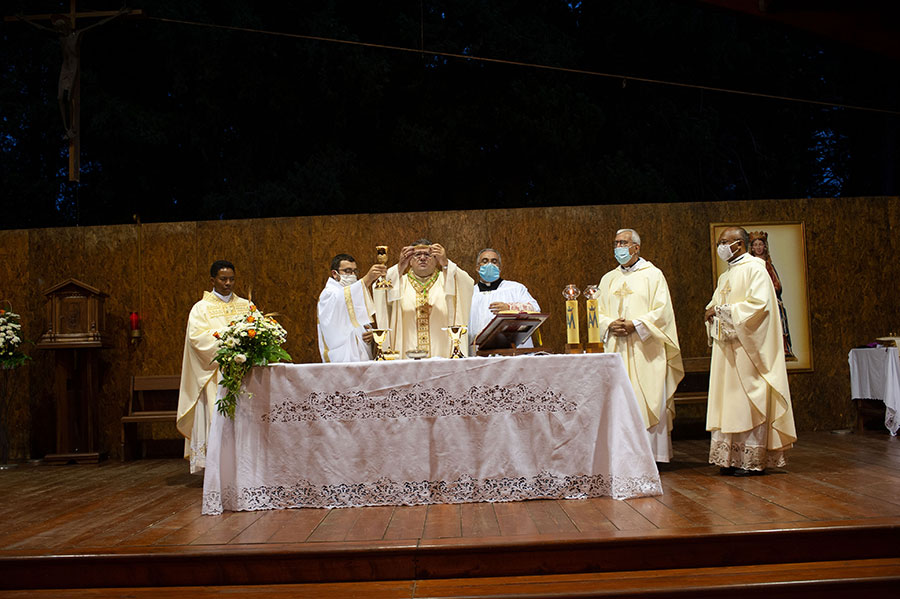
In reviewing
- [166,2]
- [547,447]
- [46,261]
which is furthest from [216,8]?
[547,447]

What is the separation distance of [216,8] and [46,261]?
8.96 m

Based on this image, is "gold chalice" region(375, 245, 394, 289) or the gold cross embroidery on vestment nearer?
"gold chalice" region(375, 245, 394, 289)

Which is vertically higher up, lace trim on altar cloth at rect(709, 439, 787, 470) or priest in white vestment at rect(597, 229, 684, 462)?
priest in white vestment at rect(597, 229, 684, 462)

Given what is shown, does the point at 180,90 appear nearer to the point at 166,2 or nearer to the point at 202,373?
the point at 166,2

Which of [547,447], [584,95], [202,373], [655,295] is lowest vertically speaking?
[547,447]

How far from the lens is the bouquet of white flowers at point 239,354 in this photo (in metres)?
5.15

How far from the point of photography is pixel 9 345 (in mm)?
8102

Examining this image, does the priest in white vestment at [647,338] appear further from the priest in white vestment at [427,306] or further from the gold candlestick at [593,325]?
the priest in white vestment at [427,306]

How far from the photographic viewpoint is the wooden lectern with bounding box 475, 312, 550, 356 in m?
5.29

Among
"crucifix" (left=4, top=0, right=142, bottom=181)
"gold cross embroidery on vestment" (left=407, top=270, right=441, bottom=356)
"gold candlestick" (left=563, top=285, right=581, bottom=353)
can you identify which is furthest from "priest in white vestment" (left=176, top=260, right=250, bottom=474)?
"gold candlestick" (left=563, top=285, right=581, bottom=353)

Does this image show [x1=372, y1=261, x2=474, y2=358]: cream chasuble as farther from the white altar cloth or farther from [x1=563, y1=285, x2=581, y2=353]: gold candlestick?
the white altar cloth

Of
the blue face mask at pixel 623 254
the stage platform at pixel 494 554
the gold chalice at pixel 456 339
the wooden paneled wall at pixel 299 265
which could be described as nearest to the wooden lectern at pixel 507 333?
the gold chalice at pixel 456 339

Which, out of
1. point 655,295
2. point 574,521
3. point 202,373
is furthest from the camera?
point 202,373

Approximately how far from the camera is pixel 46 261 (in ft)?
29.2
